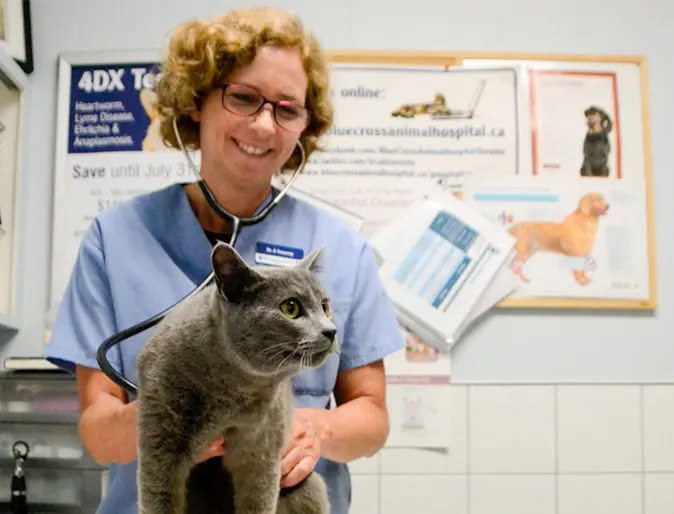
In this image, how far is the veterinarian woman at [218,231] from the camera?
60 centimetres

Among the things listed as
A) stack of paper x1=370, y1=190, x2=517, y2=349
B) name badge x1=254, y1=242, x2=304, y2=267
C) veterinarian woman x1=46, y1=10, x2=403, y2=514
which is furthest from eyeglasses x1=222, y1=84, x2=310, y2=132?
stack of paper x1=370, y1=190, x2=517, y2=349

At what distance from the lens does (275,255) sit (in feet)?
1.95

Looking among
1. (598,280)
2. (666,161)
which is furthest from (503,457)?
(666,161)

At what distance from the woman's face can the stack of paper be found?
3.77ft

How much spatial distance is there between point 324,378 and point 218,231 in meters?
0.22

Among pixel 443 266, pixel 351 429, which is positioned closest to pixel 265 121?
pixel 351 429

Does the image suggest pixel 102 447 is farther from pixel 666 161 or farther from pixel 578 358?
pixel 666 161

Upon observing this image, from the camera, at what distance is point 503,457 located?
1748 mm

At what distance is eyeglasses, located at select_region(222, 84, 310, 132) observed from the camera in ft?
1.97

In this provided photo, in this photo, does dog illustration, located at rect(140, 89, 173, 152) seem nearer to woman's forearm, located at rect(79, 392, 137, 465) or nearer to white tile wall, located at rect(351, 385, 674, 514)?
white tile wall, located at rect(351, 385, 674, 514)

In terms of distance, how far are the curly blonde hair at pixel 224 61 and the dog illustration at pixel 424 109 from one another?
1125mm

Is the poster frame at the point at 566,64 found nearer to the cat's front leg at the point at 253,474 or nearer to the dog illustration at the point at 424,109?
the dog illustration at the point at 424,109

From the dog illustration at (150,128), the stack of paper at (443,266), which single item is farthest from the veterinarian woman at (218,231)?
the dog illustration at (150,128)

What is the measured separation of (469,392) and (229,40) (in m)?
1.36
